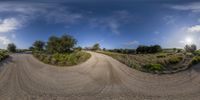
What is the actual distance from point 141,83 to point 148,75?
13.8 ft

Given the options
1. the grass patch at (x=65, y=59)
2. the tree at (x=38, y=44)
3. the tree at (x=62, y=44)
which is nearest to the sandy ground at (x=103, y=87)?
the grass patch at (x=65, y=59)

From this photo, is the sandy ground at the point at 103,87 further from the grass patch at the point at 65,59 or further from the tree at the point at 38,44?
the tree at the point at 38,44

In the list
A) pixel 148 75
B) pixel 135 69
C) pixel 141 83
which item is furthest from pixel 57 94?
pixel 135 69

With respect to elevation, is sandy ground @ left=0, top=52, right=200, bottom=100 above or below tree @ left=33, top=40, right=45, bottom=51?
below

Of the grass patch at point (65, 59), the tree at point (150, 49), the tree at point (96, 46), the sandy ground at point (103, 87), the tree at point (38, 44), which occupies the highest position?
the tree at point (38, 44)

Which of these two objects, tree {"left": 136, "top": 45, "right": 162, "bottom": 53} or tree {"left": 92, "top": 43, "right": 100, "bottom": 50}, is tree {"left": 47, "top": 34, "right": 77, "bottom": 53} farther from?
tree {"left": 136, "top": 45, "right": 162, "bottom": 53}

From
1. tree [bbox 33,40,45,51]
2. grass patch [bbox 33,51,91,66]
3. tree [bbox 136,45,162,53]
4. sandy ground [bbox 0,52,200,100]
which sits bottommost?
sandy ground [bbox 0,52,200,100]

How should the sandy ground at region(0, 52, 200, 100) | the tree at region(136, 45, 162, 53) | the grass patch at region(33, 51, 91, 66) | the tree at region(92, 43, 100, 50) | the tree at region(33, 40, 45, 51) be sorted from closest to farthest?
the sandy ground at region(0, 52, 200, 100) → the grass patch at region(33, 51, 91, 66) → the tree at region(136, 45, 162, 53) → the tree at region(92, 43, 100, 50) → the tree at region(33, 40, 45, 51)

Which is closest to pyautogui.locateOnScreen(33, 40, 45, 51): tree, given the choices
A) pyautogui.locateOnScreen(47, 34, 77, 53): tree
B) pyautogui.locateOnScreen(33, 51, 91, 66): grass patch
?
pyautogui.locateOnScreen(47, 34, 77, 53): tree

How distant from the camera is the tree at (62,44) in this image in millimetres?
72938

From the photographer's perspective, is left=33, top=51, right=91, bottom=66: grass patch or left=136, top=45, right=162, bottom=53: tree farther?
left=136, top=45, right=162, bottom=53: tree

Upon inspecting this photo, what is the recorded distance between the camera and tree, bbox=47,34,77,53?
72.9m

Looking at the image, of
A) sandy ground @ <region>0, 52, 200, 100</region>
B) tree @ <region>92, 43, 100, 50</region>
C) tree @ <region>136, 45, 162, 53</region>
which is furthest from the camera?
tree @ <region>92, 43, 100, 50</region>

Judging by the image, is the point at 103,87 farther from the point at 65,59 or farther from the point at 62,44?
the point at 62,44
